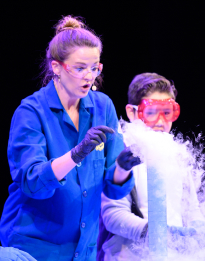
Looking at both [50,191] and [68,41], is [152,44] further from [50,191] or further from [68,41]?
[50,191]

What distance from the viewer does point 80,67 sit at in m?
1.56

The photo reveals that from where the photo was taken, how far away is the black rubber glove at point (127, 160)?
153cm

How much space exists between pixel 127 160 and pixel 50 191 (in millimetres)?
395

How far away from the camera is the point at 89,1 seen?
2617mm

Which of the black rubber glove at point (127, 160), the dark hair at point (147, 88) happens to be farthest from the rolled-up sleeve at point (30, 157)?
the dark hair at point (147, 88)

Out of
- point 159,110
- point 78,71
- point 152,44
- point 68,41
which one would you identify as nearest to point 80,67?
point 78,71

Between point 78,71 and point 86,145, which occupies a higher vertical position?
point 78,71

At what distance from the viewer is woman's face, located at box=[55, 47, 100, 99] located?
156cm

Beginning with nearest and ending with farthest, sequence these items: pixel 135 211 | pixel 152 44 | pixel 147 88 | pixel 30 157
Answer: pixel 30 157, pixel 135 211, pixel 147 88, pixel 152 44

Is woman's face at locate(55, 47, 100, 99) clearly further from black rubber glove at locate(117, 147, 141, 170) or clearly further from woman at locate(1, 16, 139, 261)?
black rubber glove at locate(117, 147, 141, 170)


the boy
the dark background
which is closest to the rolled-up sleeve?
the boy

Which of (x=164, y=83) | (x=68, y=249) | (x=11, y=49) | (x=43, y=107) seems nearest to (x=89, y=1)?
(x=11, y=49)

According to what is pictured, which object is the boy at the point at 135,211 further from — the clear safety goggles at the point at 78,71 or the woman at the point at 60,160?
the clear safety goggles at the point at 78,71

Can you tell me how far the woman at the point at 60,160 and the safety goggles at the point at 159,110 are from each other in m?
0.28
